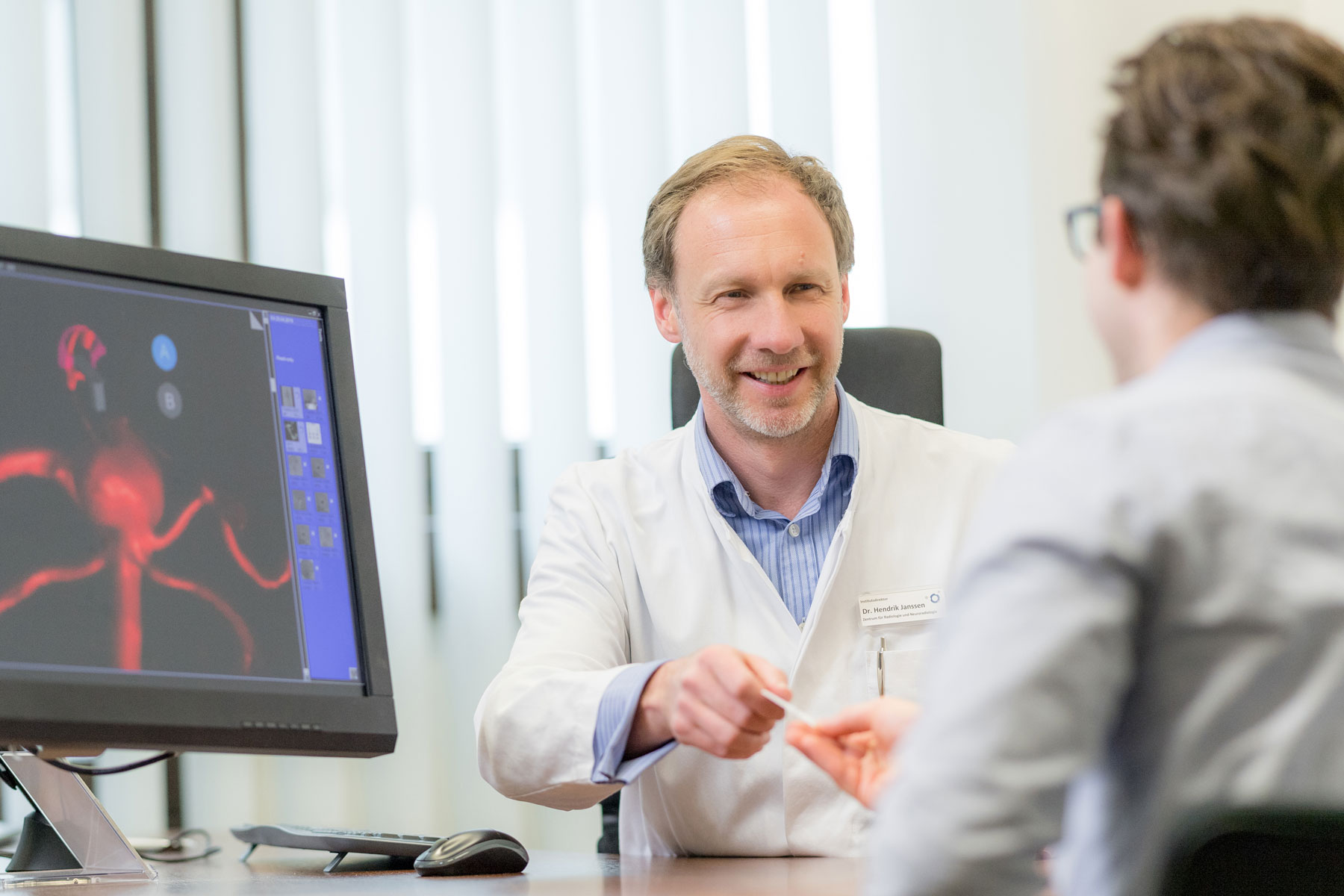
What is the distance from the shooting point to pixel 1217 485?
1.82 ft

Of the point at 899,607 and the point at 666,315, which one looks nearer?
the point at 899,607

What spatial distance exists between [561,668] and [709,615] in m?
0.26

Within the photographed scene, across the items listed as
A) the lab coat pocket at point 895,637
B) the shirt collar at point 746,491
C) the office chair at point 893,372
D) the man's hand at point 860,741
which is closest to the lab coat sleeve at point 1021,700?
the man's hand at point 860,741

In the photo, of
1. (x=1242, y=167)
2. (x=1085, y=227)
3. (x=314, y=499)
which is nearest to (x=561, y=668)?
(x=314, y=499)

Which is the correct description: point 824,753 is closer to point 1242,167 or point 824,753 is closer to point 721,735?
point 721,735

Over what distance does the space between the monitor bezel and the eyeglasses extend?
746 millimetres

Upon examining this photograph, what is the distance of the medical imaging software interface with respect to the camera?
106 cm

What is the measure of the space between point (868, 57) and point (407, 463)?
122 cm

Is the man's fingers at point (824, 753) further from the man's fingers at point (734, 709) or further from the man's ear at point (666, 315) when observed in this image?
the man's ear at point (666, 315)

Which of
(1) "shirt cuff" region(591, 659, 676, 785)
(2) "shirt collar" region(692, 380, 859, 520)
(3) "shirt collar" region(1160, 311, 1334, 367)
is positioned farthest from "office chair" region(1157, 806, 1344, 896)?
(2) "shirt collar" region(692, 380, 859, 520)

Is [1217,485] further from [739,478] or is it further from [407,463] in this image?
[407,463]

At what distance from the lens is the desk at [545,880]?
100cm

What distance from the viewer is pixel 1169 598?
0.56 meters

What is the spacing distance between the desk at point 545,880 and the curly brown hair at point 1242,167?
522mm
